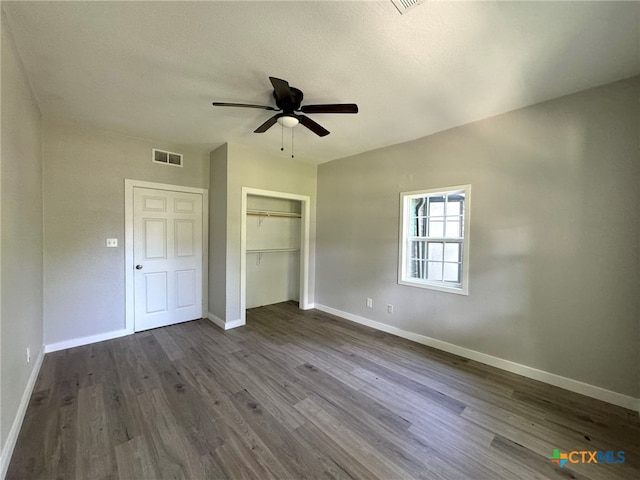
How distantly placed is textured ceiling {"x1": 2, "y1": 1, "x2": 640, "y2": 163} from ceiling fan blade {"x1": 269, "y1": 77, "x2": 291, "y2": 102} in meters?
0.18

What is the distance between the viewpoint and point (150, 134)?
11.1 feet

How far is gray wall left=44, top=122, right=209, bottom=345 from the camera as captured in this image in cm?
296

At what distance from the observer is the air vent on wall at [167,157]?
362 centimetres

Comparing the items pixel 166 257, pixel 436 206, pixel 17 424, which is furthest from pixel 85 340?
pixel 436 206

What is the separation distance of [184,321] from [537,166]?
485 cm

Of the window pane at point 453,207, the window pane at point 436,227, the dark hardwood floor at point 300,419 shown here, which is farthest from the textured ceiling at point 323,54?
the dark hardwood floor at point 300,419

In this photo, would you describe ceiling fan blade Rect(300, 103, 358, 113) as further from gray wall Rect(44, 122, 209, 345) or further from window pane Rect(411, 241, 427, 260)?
gray wall Rect(44, 122, 209, 345)

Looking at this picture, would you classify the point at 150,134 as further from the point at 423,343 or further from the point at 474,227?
the point at 423,343

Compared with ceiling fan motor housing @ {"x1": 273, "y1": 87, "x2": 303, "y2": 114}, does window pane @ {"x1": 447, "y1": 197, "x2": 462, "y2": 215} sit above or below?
below

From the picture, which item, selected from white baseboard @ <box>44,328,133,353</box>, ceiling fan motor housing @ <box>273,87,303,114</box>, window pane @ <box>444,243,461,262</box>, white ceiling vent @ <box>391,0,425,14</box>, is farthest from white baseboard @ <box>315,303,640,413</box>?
white baseboard @ <box>44,328,133,353</box>

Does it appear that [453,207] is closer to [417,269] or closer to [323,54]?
[417,269]

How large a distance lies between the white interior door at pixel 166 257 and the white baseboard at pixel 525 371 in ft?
9.52

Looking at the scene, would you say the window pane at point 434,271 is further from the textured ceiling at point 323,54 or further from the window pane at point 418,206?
the textured ceiling at point 323,54

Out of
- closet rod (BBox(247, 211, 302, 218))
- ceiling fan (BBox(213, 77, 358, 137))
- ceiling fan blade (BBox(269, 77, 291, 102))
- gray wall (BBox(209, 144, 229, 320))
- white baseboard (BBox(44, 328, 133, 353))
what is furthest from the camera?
closet rod (BBox(247, 211, 302, 218))
